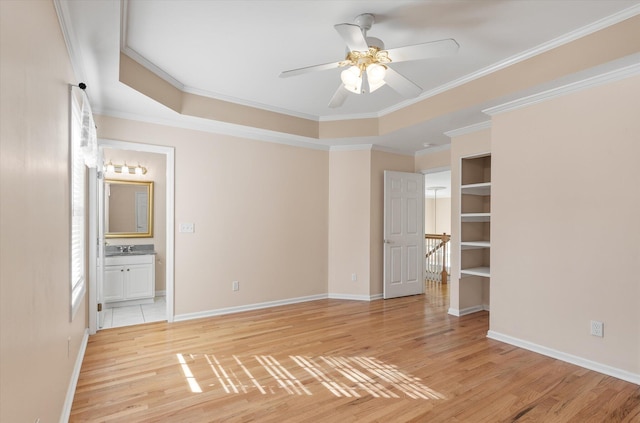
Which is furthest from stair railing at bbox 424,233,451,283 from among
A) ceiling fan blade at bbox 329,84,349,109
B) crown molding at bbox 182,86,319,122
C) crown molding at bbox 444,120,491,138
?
ceiling fan blade at bbox 329,84,349,109

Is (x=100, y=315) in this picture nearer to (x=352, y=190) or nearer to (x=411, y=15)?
(x=352, y=190)

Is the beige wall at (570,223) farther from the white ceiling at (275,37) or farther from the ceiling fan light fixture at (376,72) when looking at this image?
the ceiling fan light fixture at (376,72)

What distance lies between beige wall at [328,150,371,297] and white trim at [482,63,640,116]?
2.16 m

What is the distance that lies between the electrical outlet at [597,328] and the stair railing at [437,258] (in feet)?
12.0

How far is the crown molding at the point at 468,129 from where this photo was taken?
4.15m

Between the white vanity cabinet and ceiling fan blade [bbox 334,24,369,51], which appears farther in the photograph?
the white vanity cabinet

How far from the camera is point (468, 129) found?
14.3 ft

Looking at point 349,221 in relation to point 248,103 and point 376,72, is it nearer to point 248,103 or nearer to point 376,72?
point 248,103

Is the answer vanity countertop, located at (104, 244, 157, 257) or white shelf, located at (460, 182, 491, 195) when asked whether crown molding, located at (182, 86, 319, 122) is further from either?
vanity countertop, located at (104, 244, 157, 257)

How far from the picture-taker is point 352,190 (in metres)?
5.42

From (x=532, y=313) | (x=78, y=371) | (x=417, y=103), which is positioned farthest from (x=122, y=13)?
(x=532, y=313)

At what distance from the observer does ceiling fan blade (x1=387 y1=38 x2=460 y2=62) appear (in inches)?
84.0

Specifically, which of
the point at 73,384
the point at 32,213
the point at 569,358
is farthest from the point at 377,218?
the point at 32,213

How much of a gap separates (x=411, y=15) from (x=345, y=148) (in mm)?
2928
